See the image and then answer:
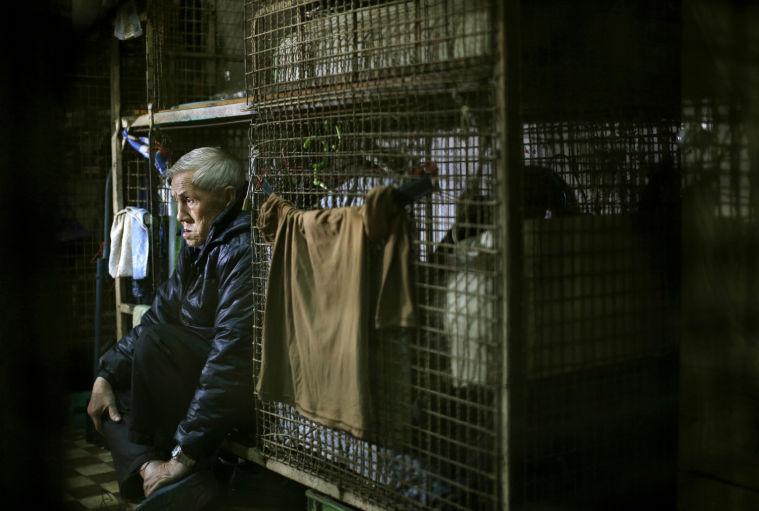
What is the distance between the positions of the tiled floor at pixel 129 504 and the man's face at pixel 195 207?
1.32 m

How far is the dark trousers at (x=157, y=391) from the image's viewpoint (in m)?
4.45

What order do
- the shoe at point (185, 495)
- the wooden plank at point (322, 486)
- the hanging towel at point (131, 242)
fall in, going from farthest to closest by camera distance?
the hanging towel at point (131, 242) < the shoe at point (185, 495) < the wooden plank at point (322, 486)

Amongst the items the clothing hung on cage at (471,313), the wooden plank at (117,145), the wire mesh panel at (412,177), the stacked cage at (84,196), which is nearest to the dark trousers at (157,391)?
the wire mesh panel at (412,177)

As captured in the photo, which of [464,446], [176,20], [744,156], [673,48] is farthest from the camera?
[176,20]

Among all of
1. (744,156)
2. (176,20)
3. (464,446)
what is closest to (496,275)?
(464,446)

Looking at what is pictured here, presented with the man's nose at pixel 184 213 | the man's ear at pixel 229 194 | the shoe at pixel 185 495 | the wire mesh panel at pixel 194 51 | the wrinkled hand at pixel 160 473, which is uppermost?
the wire mesh panel at pixel 194 51

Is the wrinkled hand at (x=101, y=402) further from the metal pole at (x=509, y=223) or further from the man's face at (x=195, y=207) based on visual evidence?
the metal pole at (x=509, y=223)

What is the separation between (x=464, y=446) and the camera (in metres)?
2.93

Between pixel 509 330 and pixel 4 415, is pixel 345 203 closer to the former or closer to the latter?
pixel 509 330

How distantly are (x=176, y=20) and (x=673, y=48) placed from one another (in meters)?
4.09

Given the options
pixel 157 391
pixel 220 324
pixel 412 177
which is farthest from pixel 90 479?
pixel 412 177

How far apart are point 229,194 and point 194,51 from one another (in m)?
2.13

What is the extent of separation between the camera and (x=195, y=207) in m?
4.78

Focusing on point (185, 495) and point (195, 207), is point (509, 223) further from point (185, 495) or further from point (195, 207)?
point (195, 207)
